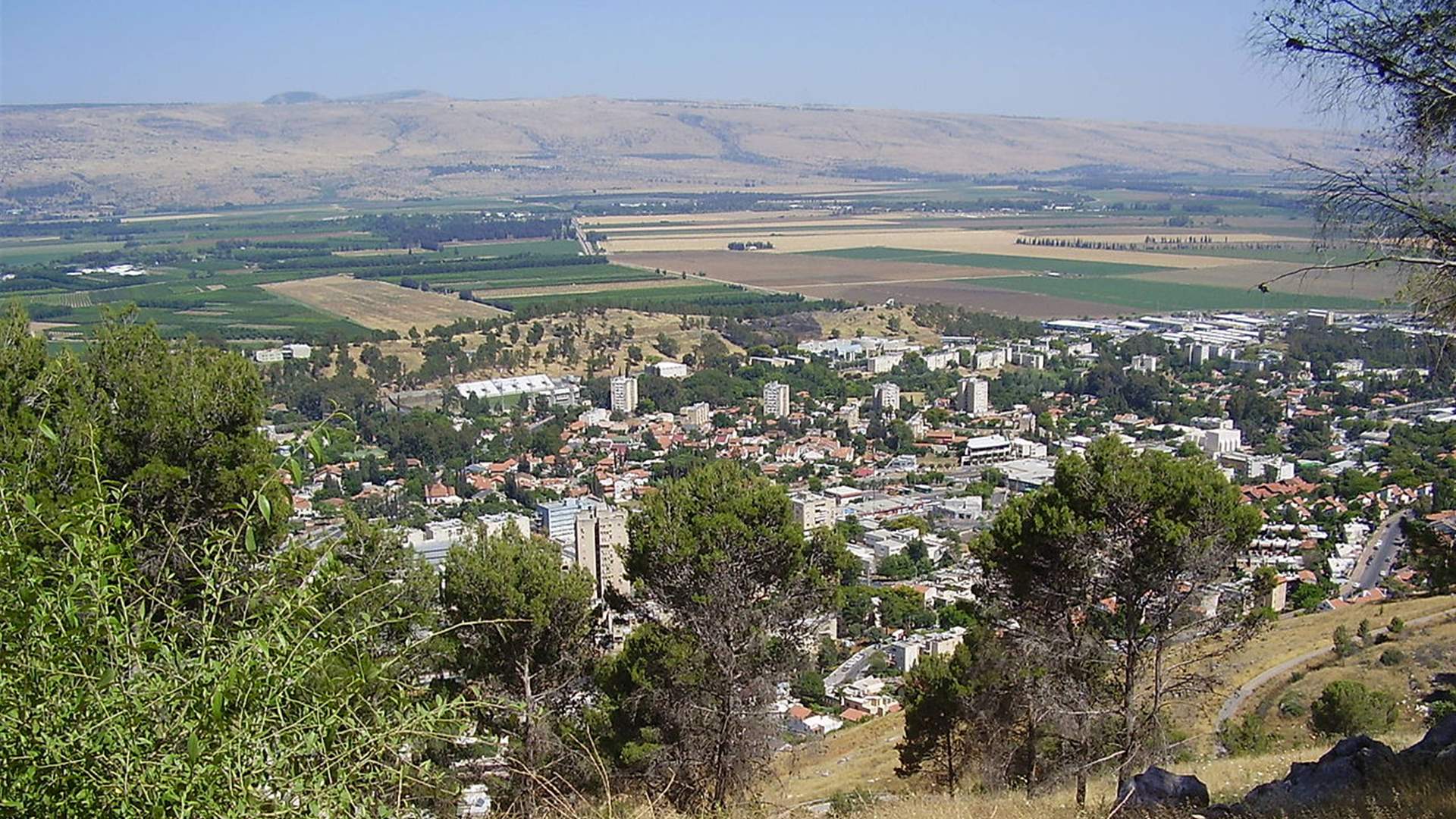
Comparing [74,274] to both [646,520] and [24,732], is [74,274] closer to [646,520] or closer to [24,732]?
[646,520]

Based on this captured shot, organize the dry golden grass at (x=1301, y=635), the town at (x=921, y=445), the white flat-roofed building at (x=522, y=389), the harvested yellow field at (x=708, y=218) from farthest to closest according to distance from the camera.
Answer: the harvested yellow field at (x=708, y=218) < the white flat-roofed building at (x=522, y=389) < the town at (x=921, y=445) < the dry golden grass at (x=1301, y=635)

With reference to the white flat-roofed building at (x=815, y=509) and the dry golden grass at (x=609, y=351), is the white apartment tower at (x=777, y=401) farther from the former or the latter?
the white flat-roofed building at (x=815, y=509)

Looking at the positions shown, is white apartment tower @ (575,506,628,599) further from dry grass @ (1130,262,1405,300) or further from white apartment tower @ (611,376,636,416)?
dry grass @ (1130,262,1405,300)

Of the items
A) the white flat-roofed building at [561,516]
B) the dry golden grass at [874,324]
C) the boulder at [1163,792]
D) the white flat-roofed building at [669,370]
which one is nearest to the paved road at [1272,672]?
the boulder at [1163,792]

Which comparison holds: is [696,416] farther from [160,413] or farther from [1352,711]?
[160,413]

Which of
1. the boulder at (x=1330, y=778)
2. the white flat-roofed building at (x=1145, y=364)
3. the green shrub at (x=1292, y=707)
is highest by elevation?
the boulder at (x=1330, y=778)
